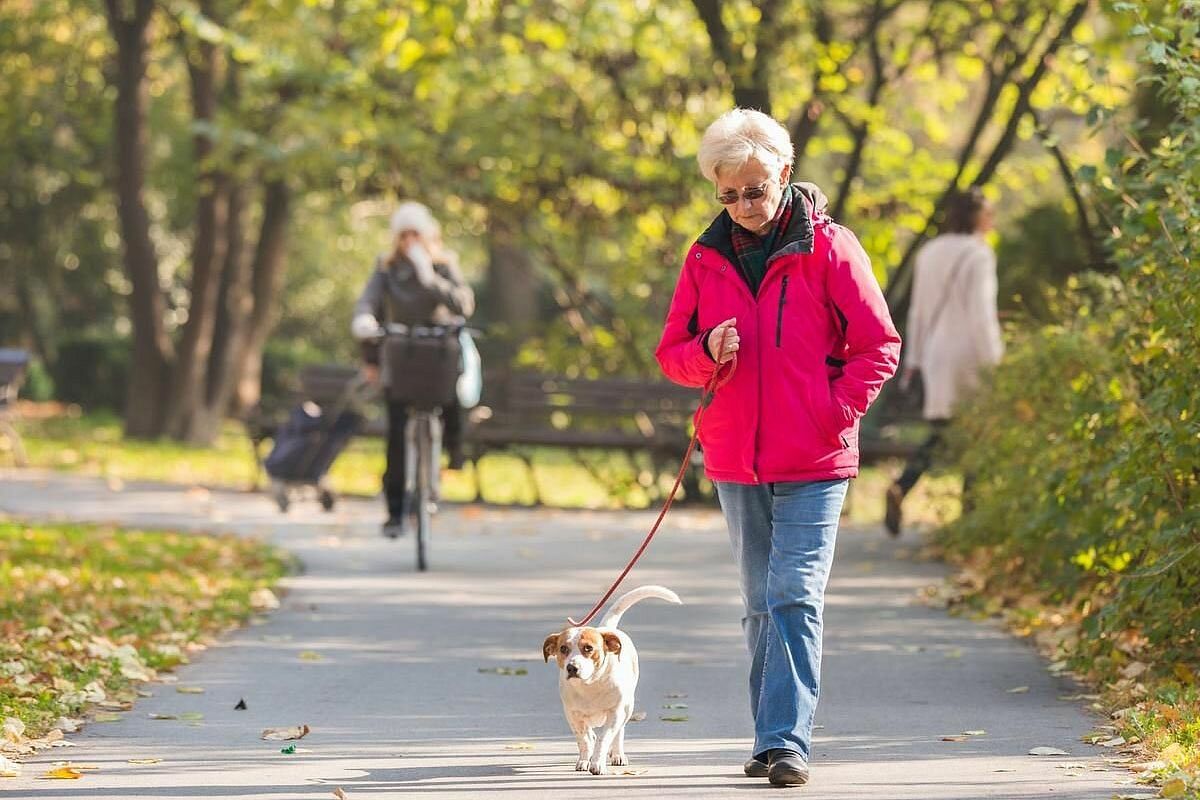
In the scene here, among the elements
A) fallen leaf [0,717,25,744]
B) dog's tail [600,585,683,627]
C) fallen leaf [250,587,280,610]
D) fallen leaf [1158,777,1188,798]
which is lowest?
fallen leaf [250,587,280,610]

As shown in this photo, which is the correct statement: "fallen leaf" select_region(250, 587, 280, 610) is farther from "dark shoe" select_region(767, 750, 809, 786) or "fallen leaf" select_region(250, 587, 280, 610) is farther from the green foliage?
"dark shoe" select_region(767, 750, 809, 786)

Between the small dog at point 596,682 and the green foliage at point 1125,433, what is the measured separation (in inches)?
82.3

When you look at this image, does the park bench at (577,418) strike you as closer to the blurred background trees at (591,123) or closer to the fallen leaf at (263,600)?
the blurred background trees at (591,123)

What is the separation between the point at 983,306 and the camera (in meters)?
12.8

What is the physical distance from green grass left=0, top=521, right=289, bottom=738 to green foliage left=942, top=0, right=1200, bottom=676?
361 cm

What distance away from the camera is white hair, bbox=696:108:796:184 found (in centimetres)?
580

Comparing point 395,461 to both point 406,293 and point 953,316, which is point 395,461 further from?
point 953,316

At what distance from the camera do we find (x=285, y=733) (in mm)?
6762

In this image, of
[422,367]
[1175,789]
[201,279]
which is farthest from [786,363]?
[201,279]

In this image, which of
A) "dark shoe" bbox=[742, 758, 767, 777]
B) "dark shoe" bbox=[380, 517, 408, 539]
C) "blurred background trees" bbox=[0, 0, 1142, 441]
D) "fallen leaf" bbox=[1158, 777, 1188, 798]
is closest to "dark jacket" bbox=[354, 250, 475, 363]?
"dark shoe" bbox=[380, 517, 408, 539]

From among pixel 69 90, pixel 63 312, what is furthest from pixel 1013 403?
pixel 63 312

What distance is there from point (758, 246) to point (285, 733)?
2.21 meters

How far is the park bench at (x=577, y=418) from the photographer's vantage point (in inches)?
661

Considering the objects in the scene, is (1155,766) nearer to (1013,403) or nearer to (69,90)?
(1013,403)
